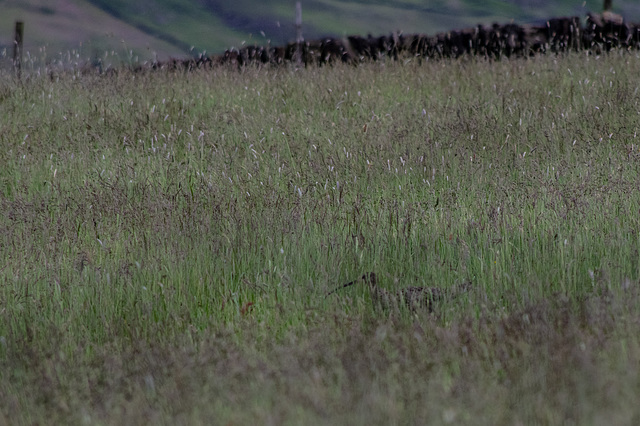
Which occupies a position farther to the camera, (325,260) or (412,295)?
(325,260)

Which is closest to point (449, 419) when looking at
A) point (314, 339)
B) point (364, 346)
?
point (364, 346)

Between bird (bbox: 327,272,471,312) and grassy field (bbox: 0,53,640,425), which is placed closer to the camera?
grassy field (bbox: 0,53,640,425)

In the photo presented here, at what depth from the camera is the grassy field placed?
2164 millimetres

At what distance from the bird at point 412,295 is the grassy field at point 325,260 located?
0.22 feet

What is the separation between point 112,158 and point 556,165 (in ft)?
14.4

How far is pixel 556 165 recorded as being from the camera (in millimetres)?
5273

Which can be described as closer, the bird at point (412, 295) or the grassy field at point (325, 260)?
the grassy field at point (325, 260)

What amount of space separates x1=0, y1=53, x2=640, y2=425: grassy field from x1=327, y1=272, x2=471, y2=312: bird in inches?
2.6

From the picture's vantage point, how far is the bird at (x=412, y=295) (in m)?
3.02

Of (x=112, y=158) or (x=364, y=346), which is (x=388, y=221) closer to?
(x=364, y=346)

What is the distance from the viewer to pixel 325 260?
354cm

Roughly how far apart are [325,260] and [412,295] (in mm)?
649

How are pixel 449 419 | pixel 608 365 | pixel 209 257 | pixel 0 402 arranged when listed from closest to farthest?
pixel 449 419
pixel 608 365
pixel 0 402
pixel 209 257

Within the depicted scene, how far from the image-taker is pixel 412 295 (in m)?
3.07
